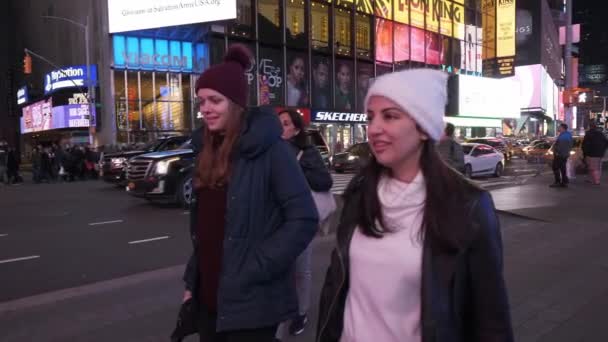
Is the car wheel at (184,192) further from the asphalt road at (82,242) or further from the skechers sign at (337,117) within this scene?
the skechers sign at (337,117)

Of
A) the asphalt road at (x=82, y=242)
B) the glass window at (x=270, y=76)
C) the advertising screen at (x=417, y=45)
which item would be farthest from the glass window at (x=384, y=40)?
the asphalt road at (x=82, y=242)

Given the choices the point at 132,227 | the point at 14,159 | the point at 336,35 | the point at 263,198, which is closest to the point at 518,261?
the point at 263,198

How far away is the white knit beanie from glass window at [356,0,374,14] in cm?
4195

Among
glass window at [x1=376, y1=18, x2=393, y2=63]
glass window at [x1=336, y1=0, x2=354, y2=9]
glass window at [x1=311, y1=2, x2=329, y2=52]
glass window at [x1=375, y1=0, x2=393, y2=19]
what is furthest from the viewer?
glass window at [x1=376, y1=18, x2=393, y2=63]

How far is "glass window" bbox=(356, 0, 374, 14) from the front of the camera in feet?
137

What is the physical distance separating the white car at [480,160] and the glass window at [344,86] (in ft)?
64.4

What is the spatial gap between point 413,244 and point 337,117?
38118mm

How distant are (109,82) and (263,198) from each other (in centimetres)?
3330

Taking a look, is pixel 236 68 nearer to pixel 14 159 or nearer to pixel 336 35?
pixel 14 159

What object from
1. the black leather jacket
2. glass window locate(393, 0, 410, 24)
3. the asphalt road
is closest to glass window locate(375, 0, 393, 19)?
glass window locate(393, 0, 410, 24)

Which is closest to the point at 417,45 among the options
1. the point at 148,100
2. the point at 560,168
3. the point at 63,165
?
the point at 148,100

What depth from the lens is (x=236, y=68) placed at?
8.63ft

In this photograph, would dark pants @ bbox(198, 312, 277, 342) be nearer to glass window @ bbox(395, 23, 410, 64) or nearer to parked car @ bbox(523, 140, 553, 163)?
parked car @ bbox(523, 140, 553, 163)

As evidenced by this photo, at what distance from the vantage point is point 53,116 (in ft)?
135
